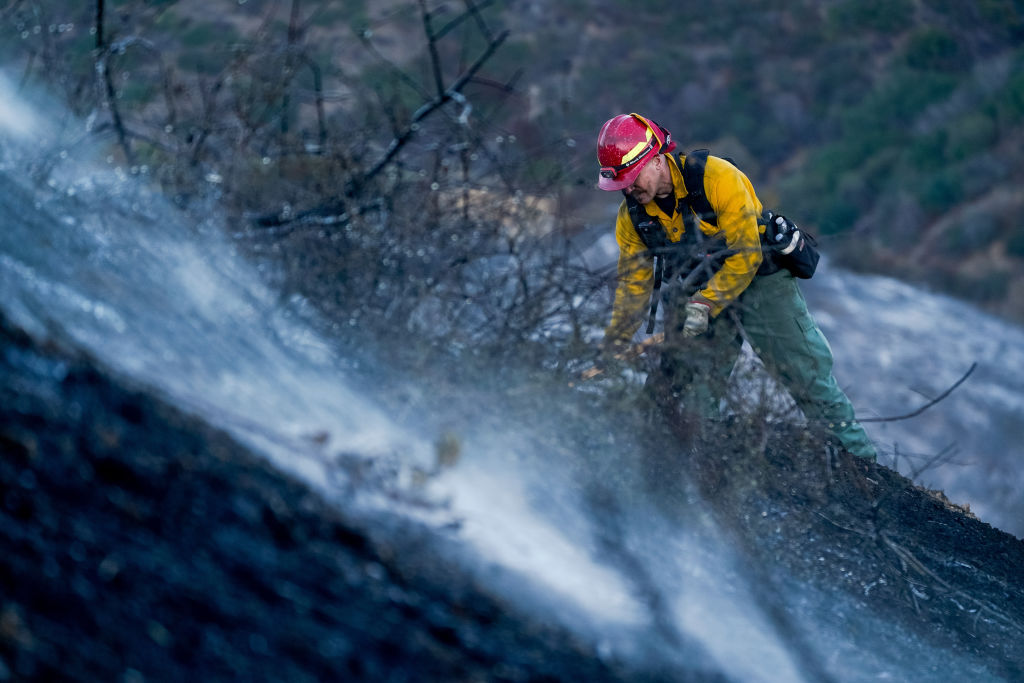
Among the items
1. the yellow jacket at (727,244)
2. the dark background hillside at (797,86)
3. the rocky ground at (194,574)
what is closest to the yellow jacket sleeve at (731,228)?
the yellow jacket at (727,244)

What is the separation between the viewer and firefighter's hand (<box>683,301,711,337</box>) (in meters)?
3.95

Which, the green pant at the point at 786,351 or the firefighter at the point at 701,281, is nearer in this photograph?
the firefighter at the point at 701,281

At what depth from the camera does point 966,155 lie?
18.2 m

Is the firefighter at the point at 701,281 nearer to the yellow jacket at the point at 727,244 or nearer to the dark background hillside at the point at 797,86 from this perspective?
the yellow jacket at the point at 727,244

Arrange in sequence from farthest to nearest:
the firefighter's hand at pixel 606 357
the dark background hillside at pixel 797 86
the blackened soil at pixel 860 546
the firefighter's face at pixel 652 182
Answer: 1. the dark background hillside at pixel 797 86
2. the firefighter's face at pixel 652 182
3. the firefighter's hand at pixel 606 357
4. the blackened soil at pixel 860 546

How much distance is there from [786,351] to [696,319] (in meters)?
0.71

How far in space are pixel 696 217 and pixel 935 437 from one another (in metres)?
8.58

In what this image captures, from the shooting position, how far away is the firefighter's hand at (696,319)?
13.0ft

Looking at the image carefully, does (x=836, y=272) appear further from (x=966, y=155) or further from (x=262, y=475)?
(x=262, y=475)

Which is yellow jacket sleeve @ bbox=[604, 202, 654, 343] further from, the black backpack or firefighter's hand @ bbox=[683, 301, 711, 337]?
firefighter's hand @ bbox=[683, 301, 711, 337]

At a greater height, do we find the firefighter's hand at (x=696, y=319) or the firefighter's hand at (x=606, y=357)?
the firefighter's hand at (x=696, y=319)

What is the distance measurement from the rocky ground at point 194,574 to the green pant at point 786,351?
1032mm

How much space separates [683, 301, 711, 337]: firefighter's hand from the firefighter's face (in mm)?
530

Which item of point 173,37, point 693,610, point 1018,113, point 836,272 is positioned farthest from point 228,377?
point 1018,113
